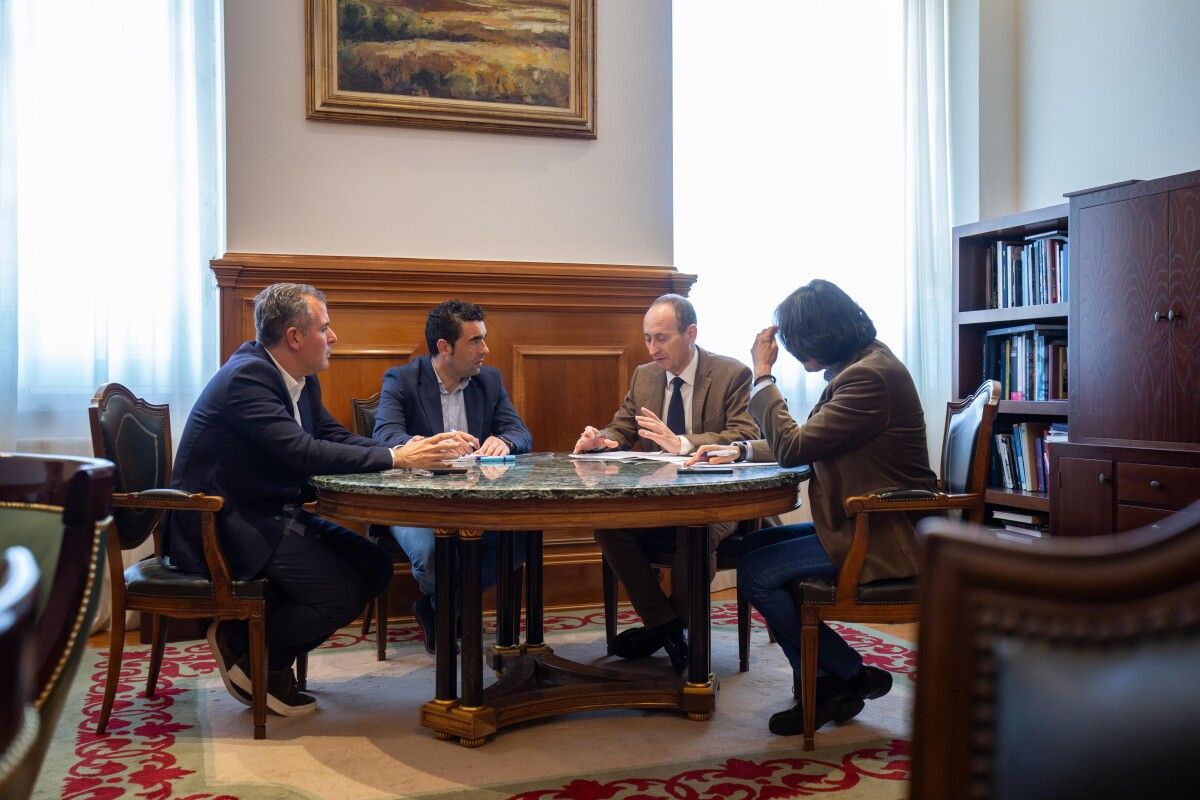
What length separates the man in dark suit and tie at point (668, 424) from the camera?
11.2 ft

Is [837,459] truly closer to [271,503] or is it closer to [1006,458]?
[271,503]

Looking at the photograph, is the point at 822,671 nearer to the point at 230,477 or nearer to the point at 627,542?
the point at 627,542

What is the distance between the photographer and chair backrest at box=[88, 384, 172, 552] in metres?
2.91

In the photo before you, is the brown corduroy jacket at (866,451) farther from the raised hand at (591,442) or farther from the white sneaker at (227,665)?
the white sneaker at (227,665)

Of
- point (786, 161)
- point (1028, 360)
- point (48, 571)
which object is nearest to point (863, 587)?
point (48, 571)

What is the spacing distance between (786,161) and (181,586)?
141 inches

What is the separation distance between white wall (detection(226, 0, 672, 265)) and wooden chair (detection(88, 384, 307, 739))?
4.45ft

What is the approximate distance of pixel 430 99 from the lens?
4.35 metres

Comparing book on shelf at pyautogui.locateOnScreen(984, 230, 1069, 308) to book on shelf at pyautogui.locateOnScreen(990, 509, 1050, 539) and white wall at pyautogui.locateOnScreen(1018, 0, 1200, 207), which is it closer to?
white wall at pyautogui.locateOnScreen(1018, 0, 1200, 207)

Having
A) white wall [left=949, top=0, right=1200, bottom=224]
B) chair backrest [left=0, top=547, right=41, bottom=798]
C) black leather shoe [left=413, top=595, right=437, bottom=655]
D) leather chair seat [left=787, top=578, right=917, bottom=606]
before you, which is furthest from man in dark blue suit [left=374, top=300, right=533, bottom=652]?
white wall [left=949, top=0, right=1200, bottom=224]

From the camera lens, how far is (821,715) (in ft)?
9.35

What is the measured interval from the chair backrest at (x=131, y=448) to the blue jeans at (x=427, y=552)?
78cm

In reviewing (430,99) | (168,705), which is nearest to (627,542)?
(168,705)

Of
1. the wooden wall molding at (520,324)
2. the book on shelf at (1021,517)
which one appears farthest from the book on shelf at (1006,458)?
the wooden wall molding at (520,324)
